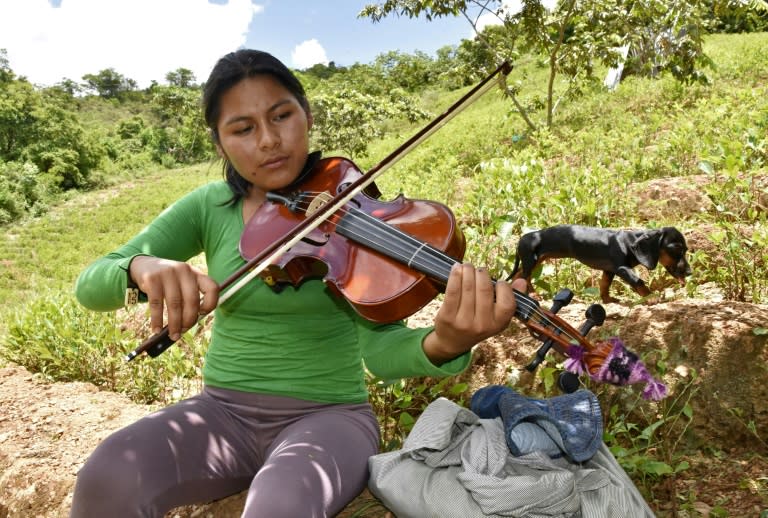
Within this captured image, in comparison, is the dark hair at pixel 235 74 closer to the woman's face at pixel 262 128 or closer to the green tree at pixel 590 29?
the woman's face at pixel 262 128

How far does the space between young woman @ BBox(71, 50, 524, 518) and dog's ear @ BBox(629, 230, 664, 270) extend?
0.76 meters

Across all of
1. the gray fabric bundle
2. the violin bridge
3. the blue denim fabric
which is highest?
the violin bridge

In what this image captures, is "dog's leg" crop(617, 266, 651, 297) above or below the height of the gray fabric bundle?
above

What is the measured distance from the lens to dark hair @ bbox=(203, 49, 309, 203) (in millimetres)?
1561

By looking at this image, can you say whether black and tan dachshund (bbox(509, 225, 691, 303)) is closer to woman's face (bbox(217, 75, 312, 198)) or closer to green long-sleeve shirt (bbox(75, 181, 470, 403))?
green long-sleeve shirt (bbox(75, 181, 470, 403))

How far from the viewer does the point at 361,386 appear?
64.7 inches

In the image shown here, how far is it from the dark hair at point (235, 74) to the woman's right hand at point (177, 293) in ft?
1.83

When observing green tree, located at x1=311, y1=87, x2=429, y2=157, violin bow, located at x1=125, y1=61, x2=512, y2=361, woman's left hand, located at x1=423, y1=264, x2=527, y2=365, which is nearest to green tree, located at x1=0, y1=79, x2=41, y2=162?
green tree, located at x1=311, y1=87, x2=429, y2=157

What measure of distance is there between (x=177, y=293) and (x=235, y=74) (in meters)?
0.67

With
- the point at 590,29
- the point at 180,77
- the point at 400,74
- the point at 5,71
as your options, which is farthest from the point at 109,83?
the point at 590,29

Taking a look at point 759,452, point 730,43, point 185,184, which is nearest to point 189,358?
point 759,452

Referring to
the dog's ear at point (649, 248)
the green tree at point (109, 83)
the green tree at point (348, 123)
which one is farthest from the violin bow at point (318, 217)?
the green tree at point (109, 83)

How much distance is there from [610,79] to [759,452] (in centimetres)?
866

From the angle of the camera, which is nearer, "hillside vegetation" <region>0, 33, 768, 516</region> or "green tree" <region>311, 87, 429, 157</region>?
"hillside vegetation" <region>0, 33, 768, 516</region>
